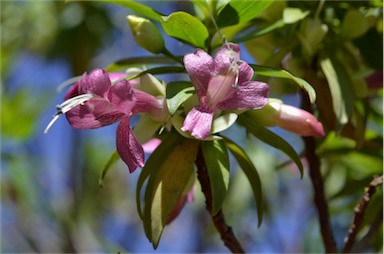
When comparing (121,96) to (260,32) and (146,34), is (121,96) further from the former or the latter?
(260,32)

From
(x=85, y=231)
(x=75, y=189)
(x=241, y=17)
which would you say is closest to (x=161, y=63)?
(x=241, y=17)

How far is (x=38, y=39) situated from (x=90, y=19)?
0.98 feet

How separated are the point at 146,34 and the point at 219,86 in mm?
197

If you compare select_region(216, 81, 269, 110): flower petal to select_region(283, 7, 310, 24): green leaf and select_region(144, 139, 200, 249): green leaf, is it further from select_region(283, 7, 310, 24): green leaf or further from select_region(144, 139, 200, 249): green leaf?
select_region(283, 7, 310, 24): green leaf

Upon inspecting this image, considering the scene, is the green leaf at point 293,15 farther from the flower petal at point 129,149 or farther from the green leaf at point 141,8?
the flower petal at point 129,149

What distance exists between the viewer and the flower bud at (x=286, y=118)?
3.59 feet

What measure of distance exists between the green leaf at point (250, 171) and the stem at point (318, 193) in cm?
25

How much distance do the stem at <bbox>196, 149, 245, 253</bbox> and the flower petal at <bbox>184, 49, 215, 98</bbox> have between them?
15 cm

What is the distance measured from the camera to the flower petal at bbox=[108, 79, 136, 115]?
37.9 inches

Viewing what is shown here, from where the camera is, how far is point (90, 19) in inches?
119

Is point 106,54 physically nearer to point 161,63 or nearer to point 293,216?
point 293,216

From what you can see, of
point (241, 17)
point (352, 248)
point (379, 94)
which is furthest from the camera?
point (379, 94)

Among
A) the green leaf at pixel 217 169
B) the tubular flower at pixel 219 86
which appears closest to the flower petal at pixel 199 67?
the tubular flower at pixel 219 86

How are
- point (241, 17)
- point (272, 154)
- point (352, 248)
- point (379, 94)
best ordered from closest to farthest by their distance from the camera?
point (241, 17) < point (352, 248) < point (379, 94) < point (272, 154)
